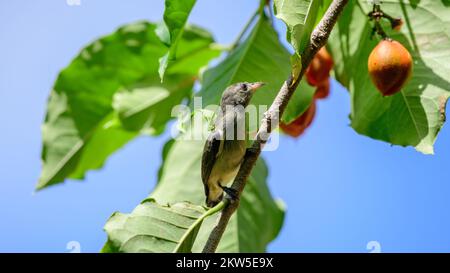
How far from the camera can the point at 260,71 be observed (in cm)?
Result: 351

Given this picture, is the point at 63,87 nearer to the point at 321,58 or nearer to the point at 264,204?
the point at 264,204

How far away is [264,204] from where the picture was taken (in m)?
4.13

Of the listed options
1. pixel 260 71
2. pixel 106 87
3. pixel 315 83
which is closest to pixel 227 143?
pixel 260 71

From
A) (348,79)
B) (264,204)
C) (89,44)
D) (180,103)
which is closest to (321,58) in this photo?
(348,79)

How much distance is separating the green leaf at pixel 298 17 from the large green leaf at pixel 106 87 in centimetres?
198

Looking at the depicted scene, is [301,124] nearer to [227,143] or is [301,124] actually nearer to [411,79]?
[227,143]

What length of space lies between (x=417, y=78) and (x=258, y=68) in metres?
0.79

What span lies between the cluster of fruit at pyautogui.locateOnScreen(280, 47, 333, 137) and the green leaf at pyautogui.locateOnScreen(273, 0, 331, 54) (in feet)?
2.16

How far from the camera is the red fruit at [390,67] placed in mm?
2766

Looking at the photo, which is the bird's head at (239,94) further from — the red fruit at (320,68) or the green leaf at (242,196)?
the green leaf at (242,196)

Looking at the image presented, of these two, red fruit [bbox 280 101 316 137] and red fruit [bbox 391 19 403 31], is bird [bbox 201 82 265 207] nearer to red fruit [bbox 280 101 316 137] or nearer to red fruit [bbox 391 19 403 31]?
red fruit [bbox 280 101 316 137]

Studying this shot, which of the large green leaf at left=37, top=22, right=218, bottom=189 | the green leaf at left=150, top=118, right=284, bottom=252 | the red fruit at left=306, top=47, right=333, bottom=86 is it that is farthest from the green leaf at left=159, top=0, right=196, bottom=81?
the large green leaf at left=37, top=22, right=218, bottom=189

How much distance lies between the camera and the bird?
3471 millimetres

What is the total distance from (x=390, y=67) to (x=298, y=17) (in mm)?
455
